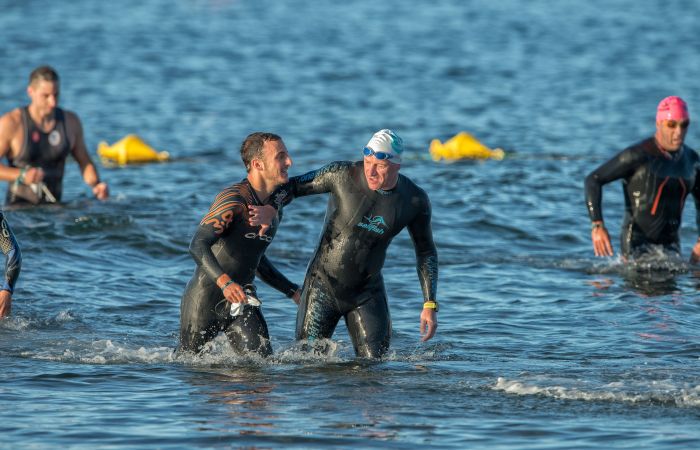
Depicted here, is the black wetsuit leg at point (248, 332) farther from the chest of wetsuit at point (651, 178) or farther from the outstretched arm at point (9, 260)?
the chest of wetsuit at point (651, 178)

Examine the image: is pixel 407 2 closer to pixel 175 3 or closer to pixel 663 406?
pixel 175 3

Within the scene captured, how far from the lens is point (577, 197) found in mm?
18969

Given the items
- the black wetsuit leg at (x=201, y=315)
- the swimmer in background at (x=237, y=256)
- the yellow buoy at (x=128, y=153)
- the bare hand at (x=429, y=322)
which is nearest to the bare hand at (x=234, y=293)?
the swimmer in background at (x=237, y=256)

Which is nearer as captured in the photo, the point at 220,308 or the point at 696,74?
the point at 220,308

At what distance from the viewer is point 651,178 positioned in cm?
1283

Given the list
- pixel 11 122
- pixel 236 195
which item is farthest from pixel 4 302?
pixel 11 122

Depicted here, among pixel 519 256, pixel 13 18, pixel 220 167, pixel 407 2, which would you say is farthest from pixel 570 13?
pixel 519 256

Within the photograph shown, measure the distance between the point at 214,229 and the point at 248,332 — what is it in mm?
911

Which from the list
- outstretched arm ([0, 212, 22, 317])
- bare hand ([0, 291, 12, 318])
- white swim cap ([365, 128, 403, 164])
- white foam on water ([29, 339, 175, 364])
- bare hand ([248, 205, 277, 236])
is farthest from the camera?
white foam on water ([29, 339, 175, 364])

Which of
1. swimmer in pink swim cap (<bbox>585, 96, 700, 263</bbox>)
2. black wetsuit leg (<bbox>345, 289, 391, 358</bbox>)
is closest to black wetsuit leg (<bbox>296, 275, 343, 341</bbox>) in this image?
black wetsuit leg (<bbox>345, 289, 391, 358</bbox>)

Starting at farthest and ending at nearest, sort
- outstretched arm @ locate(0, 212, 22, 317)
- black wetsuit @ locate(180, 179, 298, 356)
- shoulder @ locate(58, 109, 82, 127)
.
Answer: shoulder @ locate(58, 109, 82, 127) < outstretched arm @ locate(0, 212, 22, 317) < black wetsuit @ locate(180, 179, 298, 356)

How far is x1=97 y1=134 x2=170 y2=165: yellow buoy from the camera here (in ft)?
71.8

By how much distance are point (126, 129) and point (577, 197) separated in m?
11.0

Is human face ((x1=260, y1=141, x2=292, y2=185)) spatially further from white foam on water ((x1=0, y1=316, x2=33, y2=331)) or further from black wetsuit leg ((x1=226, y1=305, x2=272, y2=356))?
white foam on water ((x1=0, y1=316, x2=33, y2=331))
